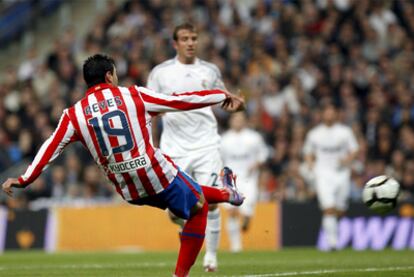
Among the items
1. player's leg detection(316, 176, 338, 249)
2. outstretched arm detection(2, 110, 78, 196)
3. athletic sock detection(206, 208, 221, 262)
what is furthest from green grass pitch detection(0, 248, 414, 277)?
outstretched arm detection(2, 110, 78, 196)

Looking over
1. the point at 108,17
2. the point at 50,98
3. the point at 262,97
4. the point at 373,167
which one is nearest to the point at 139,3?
the point at 108,17

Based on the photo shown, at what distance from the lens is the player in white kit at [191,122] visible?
1238 cm

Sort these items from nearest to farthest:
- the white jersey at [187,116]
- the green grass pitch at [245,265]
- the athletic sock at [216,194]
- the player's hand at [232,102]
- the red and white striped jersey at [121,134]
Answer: the red and white striped jersey at [121,134] < the player's hand at [232,102] < the athletic sock at [216,194] < the green grass pitch at [245,265] < the white jersey at [187,116]

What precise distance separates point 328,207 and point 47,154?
31.7 feet

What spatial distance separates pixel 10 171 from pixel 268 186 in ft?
18.3

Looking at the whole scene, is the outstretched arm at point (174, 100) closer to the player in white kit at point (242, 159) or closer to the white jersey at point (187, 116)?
the white jersey at point (187, 116)

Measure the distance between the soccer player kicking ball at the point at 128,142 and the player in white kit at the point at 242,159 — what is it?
897 centimetres

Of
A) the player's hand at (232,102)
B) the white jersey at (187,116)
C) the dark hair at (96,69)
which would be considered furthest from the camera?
the white jersey at (187,116)

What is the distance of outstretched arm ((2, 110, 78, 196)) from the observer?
8.97m

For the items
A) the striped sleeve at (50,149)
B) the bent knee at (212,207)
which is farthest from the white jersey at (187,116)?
the striped sleeve at (50,149)

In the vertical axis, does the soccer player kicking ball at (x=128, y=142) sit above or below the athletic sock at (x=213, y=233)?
above

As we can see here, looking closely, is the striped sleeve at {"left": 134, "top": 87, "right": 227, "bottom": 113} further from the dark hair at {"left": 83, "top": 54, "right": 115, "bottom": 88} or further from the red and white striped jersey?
the dark hair at {"left": 83, "top": 54, "right": 115, "bottom": 88}

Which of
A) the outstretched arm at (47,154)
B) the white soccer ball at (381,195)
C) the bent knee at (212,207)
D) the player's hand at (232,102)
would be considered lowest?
the bent knee at (212,207)

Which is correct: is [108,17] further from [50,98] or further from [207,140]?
[207,140]
